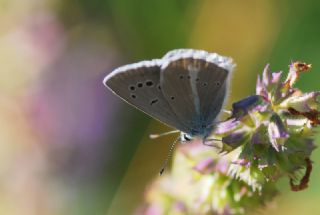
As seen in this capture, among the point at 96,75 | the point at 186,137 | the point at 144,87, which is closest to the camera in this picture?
the point at 144,87

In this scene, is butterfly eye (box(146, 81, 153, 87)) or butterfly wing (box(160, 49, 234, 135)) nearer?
butterfly wing (box(160, 49, 234, 135))

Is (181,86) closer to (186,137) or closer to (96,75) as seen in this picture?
(186,137)

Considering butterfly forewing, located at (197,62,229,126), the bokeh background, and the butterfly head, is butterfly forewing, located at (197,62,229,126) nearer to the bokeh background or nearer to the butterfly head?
the butterfly head

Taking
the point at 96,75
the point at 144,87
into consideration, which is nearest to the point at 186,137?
the point at 144,87

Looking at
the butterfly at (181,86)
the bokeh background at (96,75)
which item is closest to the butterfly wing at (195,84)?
the butterfly at (181,86)

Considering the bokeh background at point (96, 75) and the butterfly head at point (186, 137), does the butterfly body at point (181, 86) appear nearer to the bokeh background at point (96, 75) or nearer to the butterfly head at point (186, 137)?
the butterfly head at point (186, 137)

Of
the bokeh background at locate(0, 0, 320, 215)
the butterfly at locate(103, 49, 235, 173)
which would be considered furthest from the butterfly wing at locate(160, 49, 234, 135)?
the bokeh background at locate(0, 0, 320, 215)

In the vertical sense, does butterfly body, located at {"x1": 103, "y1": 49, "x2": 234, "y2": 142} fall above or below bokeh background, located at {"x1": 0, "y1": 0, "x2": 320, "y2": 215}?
above

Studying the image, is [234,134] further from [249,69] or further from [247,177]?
[249,69]
